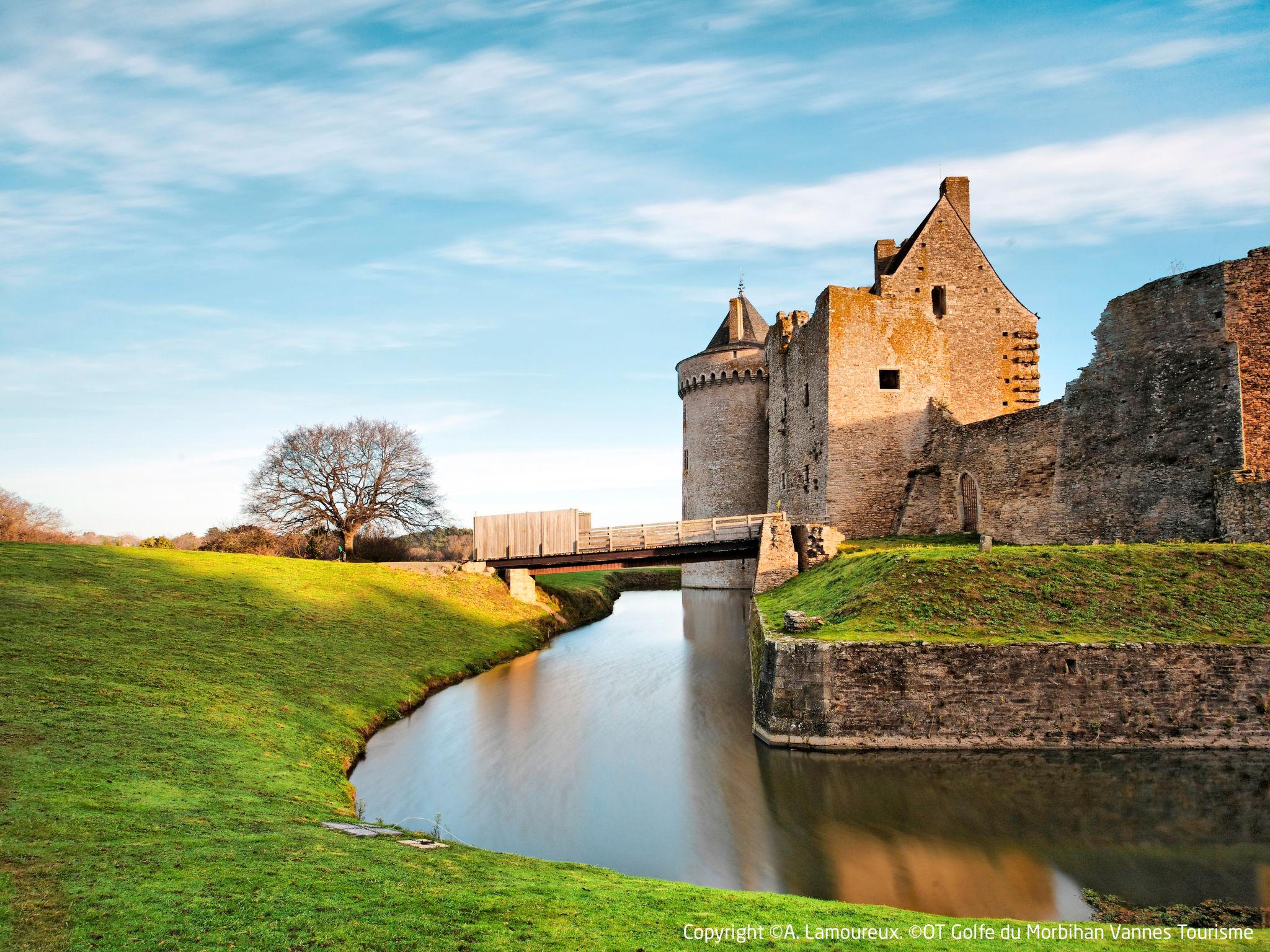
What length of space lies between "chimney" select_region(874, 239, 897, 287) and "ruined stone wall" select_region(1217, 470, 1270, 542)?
634 inches

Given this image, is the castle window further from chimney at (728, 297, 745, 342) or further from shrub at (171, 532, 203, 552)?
shrub at (171, 532, 203, 552)

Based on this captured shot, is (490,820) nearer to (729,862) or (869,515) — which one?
(729,862)

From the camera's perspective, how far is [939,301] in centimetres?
2872

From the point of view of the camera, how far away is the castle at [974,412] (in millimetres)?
17547

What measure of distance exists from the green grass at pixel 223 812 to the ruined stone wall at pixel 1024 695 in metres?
5.83

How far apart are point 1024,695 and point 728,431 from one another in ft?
105

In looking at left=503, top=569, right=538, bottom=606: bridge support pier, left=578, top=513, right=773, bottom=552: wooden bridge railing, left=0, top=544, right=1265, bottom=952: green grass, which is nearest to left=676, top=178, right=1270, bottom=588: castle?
left=578, top=513, right=773, bottom=552: wooden bridge railing

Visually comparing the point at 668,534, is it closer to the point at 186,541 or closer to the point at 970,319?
the point at 970,319

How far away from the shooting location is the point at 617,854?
9.94m

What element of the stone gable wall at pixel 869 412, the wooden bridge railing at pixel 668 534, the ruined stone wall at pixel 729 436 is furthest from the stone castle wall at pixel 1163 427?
the ruined stone wall at pixel 729 436

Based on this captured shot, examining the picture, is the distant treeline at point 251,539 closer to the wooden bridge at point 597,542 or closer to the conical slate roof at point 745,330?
the wooden bridge at point 597,542

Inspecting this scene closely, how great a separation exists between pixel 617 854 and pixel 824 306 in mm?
22294

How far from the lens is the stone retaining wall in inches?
488

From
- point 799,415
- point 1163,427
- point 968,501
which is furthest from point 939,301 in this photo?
point 1163,427
